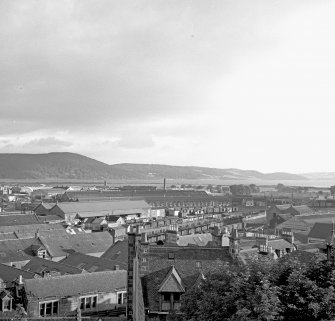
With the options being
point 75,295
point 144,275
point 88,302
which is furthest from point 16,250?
point 144,275

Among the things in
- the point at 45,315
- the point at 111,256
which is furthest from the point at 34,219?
the point at 45,315

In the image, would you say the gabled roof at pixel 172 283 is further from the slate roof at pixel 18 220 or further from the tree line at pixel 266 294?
the slate roof at pixel 18 220

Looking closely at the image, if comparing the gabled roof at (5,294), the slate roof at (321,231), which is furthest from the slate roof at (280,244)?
the gabled roof at (5,294)

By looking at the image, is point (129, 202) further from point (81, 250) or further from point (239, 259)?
point (239, 259)

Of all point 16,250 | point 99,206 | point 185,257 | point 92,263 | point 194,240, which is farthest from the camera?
point 99,206

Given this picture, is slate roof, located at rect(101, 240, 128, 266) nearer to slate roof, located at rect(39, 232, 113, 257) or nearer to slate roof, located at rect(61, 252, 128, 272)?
slate roof, located at rect(61, 252, 128, 272)

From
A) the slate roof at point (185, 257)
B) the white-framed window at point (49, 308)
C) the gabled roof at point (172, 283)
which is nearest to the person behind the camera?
the gabled roof at point (172, 283)

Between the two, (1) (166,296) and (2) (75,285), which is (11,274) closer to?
(2) (75,285)
